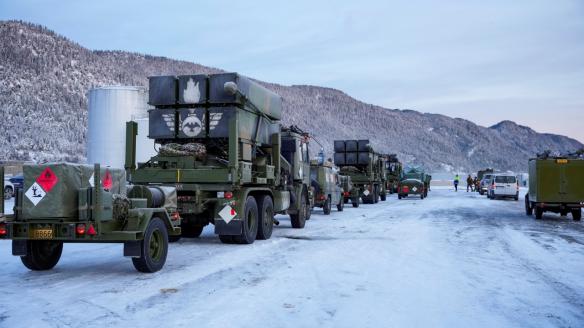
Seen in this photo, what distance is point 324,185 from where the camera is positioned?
22.3m

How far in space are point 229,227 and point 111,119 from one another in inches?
→ 1254

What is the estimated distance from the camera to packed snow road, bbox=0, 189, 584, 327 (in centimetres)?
609

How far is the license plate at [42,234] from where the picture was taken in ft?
26.1

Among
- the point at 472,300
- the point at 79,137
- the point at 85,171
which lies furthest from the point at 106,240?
the point at 79,137

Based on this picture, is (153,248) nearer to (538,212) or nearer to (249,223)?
(249,223)

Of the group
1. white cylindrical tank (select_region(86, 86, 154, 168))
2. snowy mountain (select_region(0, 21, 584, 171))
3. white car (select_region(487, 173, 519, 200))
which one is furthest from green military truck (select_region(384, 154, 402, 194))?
snowy mountain (select_region(0, 21, 584, 171))

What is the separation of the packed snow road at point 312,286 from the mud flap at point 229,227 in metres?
0.37

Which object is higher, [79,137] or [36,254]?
[79,137]

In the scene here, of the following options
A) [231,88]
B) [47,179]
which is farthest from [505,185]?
[47,179]

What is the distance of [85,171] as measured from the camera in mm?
8203

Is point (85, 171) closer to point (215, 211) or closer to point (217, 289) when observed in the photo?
point (217, 289)

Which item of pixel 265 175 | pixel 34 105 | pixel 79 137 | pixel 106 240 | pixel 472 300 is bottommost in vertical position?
pixel 472 300

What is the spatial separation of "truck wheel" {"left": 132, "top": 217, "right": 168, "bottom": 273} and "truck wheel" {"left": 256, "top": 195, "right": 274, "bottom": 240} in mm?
4247

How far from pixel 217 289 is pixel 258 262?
2.46 metres
